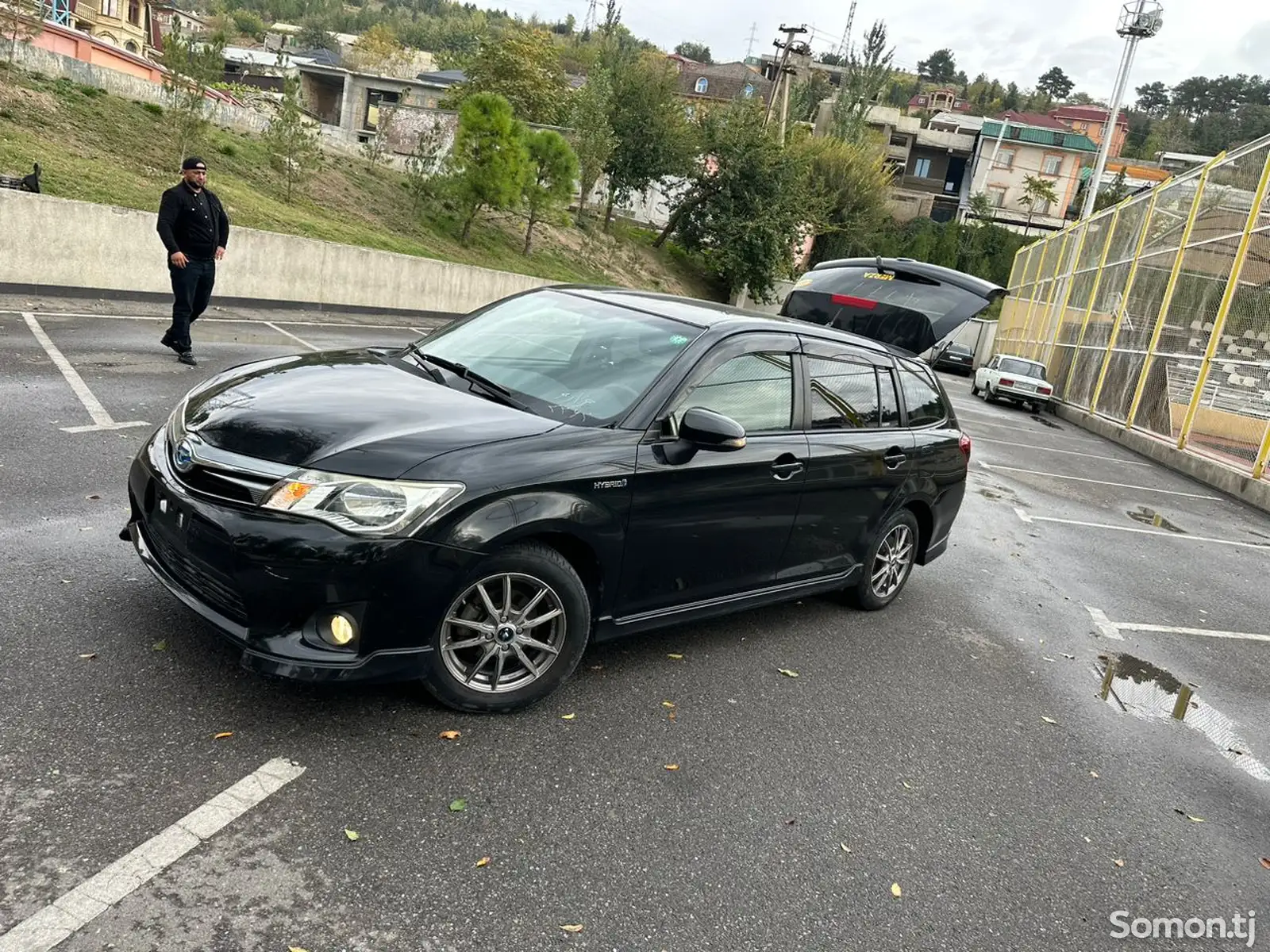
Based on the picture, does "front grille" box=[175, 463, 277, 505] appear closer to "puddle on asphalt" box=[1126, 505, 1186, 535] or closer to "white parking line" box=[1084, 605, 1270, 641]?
"white parking line" box=[1084, 605, 1270, 641]

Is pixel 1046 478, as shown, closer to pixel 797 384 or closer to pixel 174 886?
pixel 797 384

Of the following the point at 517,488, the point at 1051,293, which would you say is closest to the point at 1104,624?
the point at 517,488

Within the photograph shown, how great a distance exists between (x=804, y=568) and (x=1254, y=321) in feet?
43.1

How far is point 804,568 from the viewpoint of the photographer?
5.08 metres

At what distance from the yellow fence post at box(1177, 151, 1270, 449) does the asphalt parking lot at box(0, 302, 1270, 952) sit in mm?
11324

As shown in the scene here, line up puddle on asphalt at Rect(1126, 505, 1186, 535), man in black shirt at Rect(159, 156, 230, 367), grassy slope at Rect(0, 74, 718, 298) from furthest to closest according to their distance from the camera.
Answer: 1. grassy slope at Rect(0, 74, 718, 298)
2. puddle on asphalt at Rect(1126, 505, 1186, 535)
3. man in black shirt at Rect(159, 156, 230, 367)

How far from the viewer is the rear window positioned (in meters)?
5.85

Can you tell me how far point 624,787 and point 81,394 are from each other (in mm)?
6409

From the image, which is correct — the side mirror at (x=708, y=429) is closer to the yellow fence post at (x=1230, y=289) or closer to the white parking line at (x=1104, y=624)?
the white parking line at (x=1104, y=624)

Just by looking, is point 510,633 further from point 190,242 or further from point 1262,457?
point 1262,457

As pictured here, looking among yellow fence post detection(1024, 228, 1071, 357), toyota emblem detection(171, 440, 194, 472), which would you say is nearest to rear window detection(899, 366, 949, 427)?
toyota emblem detection(171, 440, 194, 472)

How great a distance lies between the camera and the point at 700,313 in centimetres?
A: 491

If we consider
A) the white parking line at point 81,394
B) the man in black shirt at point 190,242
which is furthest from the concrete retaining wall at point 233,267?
the man in black shirt at point 190,242

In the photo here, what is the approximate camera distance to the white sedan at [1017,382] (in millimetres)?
23875
